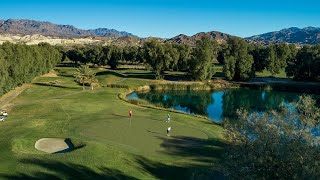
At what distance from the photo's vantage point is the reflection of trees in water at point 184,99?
97312 mm

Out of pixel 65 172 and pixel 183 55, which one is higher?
pixel 183 55

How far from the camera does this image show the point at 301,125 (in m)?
27.6

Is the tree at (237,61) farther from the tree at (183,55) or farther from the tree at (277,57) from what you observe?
the tree at (183,55)

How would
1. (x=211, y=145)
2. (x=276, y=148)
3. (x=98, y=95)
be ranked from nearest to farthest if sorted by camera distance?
(x=276, y=148) → (x=211, y=145) → (x=98, y=95)

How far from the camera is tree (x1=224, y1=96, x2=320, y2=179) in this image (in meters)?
24.4

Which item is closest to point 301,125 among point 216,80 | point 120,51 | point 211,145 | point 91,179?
point 91,179

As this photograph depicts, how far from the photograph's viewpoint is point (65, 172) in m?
39.9

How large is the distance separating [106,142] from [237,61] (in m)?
103

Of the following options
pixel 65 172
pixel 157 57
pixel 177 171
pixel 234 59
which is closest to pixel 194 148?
pixel 177 171

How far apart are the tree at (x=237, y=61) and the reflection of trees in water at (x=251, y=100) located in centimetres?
1479

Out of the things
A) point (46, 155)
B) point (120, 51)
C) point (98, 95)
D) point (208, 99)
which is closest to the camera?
point (46, 155)

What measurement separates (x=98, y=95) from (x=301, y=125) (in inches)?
3050

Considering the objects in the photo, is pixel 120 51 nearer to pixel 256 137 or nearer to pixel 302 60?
pixel 302 60

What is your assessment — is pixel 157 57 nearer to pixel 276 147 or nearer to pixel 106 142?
pixel 106 142
